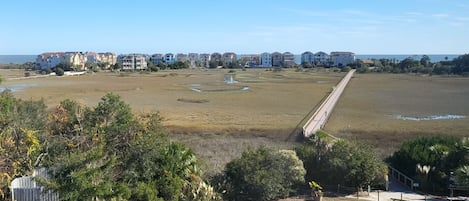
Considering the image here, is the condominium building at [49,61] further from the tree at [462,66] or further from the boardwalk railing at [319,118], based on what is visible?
the boardwalk railing at [319,118]

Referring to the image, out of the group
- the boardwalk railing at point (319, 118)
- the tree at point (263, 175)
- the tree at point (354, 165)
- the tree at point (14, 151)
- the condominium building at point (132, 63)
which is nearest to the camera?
the tree at point (14, 151)

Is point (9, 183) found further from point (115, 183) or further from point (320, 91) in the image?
point (320, 91)

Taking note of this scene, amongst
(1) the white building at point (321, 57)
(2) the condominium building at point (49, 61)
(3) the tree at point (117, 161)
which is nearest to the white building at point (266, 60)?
(1) the white building at point (321, 57)

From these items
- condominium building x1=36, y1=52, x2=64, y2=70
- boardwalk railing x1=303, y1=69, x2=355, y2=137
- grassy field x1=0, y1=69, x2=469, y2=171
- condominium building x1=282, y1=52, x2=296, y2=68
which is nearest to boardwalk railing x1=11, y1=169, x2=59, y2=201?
grassy field x1=0, y1=69, x2=469, y2=171

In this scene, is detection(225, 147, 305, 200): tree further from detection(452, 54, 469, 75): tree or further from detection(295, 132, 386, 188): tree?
detection(452, 54, 469, 75): tree

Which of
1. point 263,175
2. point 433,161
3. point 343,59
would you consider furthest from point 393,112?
point 343,59
